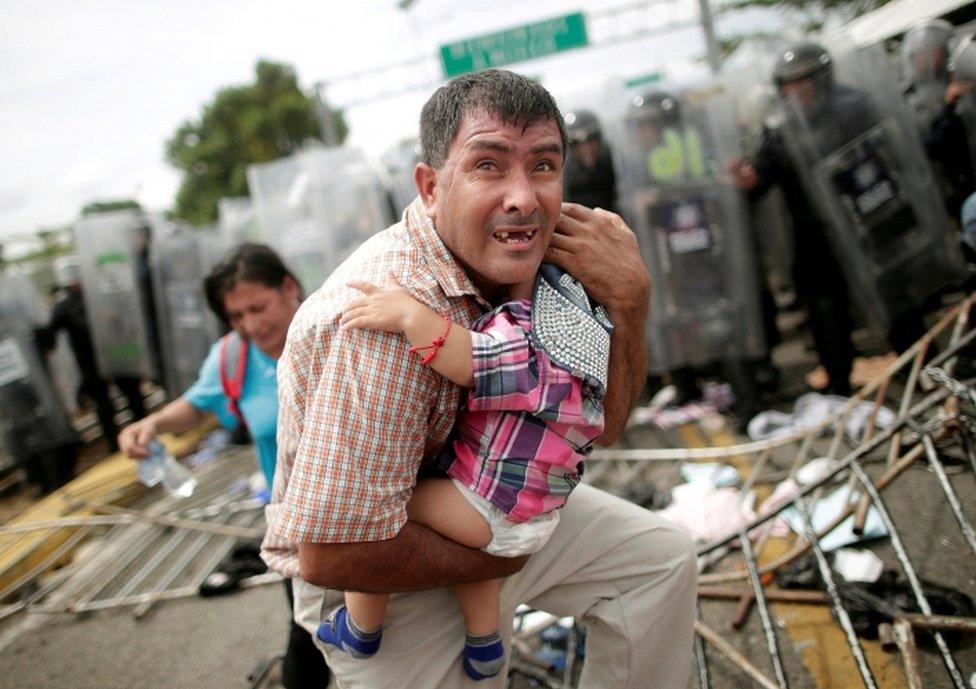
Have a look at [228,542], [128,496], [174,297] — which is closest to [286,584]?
[228,542]

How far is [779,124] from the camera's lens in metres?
4.20

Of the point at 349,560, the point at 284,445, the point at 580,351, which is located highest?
the point at 580,351

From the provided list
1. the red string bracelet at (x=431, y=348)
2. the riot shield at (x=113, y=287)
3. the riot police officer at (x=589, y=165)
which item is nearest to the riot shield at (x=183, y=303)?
the riot shield at (x=113, y=287)

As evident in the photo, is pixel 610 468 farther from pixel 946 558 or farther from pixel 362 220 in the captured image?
pixel 362 220

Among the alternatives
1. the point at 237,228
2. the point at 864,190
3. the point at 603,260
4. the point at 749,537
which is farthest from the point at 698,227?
the point at 237,228

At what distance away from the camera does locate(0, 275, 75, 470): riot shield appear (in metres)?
5.60

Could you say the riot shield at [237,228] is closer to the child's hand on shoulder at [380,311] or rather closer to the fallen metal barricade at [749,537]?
the fallen metal barricade at [749,537]

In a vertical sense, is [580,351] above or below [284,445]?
above

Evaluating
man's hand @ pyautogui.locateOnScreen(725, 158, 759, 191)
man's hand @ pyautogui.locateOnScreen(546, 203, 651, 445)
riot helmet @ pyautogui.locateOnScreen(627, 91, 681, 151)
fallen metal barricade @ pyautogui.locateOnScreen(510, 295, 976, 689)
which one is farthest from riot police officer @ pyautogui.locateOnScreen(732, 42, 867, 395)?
man's hand @ pyautogui.locateOnScreen(546, 203, 651, 445)

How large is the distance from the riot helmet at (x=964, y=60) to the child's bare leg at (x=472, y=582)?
11.5 ft

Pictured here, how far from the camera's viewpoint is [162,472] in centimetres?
250

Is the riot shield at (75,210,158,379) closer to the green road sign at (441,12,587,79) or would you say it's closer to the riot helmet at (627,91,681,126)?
the riot helmet at (627,91,681,126)

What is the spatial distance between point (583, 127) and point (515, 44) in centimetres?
715

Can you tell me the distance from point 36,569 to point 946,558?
481 cm
